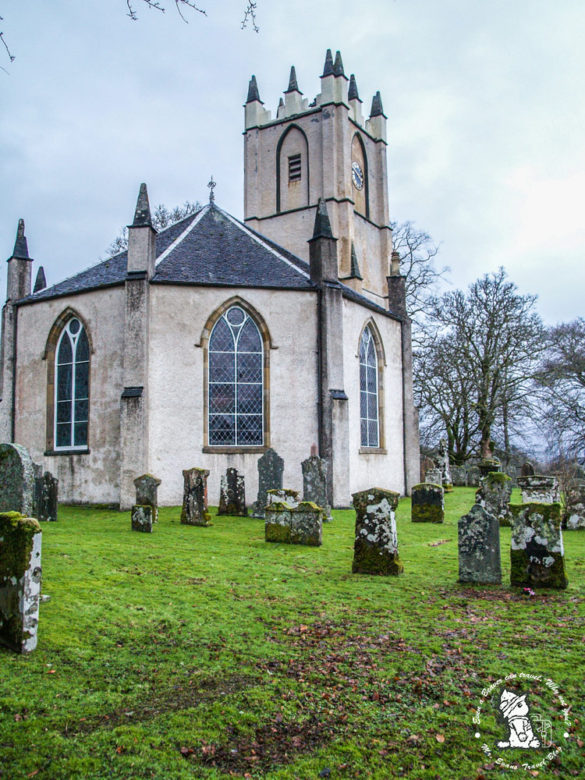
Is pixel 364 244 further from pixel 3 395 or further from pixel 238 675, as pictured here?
pixel 238 675

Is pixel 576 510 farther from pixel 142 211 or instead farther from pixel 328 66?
pixel 328 66

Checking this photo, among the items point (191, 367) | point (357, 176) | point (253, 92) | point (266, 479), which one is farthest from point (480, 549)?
point (253, 92)

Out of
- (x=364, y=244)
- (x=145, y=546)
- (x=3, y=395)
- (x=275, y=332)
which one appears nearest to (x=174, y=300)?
(x=275, y=332)

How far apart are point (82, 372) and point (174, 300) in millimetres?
3782

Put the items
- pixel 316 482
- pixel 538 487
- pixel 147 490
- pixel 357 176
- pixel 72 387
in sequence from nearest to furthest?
pixel 538 487, pixel 147 490, pixel 316 482, pixel 72 387, pixel 357 176

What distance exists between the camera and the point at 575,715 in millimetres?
3873

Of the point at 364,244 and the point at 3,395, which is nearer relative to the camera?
the point at 3,395

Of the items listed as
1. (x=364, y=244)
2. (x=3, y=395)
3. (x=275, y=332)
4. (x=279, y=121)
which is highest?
(x=279, y=121)

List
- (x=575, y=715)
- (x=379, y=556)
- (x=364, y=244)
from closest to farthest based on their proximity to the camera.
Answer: (x=575, y=715) < (x=379, y=556) < (x=364, y=244)

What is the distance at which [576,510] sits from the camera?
12977 mm

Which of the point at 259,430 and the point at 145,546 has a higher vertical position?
the point at 259,430

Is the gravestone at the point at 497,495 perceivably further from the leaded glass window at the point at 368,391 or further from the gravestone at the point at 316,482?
the leaded glass window at the point at 368,391

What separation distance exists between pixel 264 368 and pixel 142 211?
6.03 meters

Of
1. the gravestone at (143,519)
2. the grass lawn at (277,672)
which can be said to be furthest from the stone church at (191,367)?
the grass lawn at (277,672)
